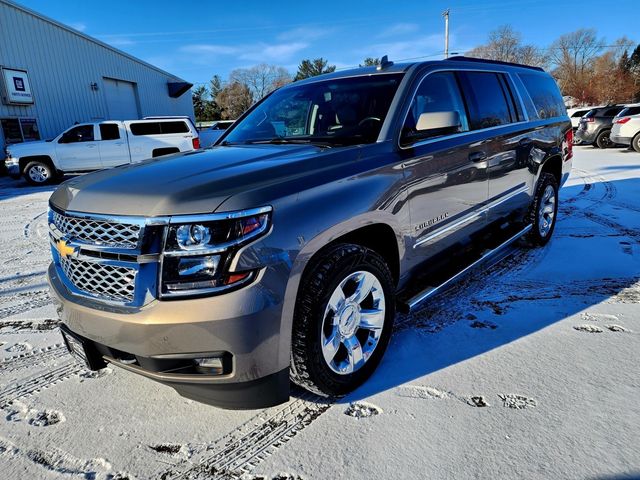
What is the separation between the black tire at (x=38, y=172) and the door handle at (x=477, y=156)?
14.6 m

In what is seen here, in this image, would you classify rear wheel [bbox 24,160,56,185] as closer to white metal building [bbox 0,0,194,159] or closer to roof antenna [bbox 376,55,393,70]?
white metal building [bbox 0,0,194,159]

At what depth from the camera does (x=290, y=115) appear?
3535mm

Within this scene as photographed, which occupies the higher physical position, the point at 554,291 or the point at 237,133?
the point at 237,133

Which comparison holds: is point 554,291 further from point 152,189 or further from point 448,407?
point 152,189

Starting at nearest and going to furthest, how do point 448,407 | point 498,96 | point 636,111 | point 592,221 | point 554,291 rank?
point 448,407 < point 554,291 < point 498,96 < point 592,221 < point 636,111

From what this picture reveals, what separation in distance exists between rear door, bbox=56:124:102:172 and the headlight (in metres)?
14.5

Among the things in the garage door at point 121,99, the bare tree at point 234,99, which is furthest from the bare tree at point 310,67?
the garage door at point 121,99

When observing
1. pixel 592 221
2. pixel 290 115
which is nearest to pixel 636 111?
pixel 592 221

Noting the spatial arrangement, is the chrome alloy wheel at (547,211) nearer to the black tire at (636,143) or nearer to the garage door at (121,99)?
the black tire at (636,143)

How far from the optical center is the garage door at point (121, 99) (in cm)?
2331

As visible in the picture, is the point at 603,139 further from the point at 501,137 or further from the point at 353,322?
the point at 353,322

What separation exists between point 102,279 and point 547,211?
15.8ft

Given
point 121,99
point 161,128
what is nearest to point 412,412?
point 161,128

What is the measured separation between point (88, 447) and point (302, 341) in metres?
1.19
